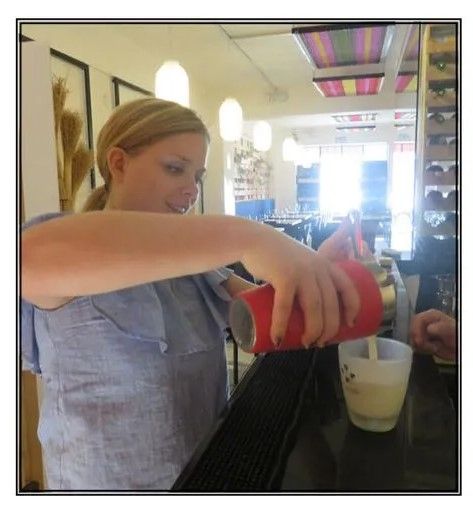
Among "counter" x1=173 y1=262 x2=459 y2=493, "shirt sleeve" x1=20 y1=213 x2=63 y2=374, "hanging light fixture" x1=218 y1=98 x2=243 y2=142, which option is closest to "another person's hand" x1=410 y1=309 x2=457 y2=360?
"counter" x1=173 y1=262 x2=459 y2=493

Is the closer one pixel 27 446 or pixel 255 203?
pixel 27 446

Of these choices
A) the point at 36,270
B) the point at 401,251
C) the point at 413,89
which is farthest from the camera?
the point at 413,89

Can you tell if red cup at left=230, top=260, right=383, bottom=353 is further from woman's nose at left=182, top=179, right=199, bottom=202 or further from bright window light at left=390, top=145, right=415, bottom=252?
bright window light at left=390, top=145, right=415, bottom=252

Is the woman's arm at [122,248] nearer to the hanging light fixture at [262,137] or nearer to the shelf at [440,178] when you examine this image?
the shelf at [440,178]

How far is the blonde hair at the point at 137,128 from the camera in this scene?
463 millimetres

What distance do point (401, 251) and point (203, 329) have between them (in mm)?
385

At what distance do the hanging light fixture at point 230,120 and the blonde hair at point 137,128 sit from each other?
18.4 inches

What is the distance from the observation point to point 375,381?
381 mm

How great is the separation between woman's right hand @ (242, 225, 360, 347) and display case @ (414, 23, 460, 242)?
8.8 inches

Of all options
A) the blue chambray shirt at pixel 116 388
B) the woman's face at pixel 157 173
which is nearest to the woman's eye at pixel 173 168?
the woman's face at pixel 157 173

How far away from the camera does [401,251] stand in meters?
0.69

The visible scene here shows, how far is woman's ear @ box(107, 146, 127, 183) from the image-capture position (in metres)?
0.47

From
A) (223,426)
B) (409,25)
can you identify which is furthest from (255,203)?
(223,426)
